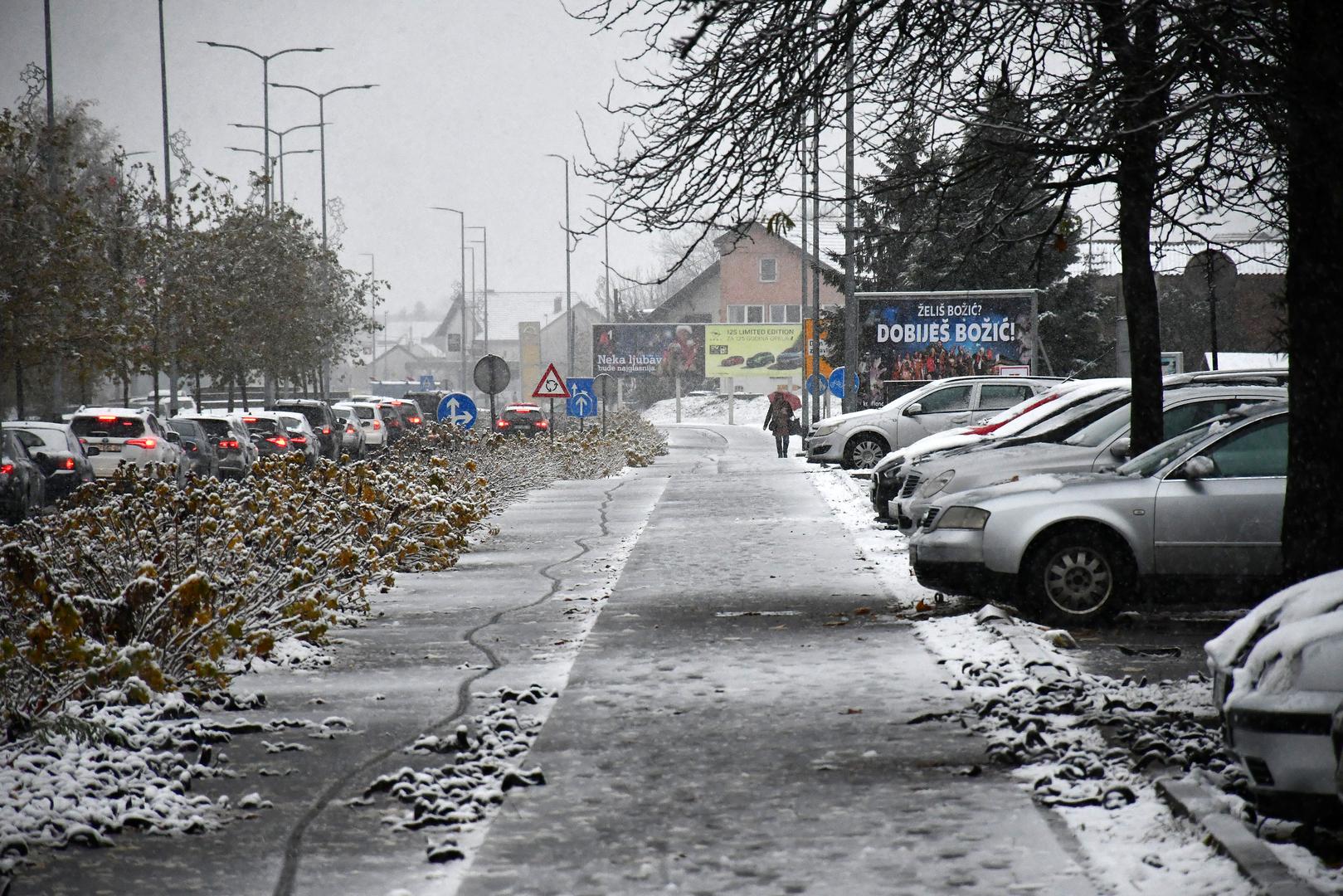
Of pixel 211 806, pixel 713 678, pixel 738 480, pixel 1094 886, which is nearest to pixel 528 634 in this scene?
pixel 713 678

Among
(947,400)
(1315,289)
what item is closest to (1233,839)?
(1315,289)

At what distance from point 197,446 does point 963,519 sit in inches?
910

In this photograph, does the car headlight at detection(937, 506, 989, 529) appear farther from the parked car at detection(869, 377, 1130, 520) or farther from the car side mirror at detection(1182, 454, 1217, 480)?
the parked car at detection(869, 377, 1130, 520)

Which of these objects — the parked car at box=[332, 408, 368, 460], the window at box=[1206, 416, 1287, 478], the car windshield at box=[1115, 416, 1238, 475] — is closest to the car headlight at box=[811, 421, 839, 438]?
the parked car at box=[332, 408, 368, 460]

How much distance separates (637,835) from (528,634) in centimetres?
512

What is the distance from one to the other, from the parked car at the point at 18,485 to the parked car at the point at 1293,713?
714 inches

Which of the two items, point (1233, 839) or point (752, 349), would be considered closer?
point (1233, 839)

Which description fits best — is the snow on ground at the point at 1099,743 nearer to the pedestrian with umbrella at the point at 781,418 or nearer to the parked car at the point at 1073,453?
the parked car at the point at 1073,453

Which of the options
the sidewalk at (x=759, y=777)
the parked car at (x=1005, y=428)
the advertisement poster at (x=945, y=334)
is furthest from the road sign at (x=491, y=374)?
the sidewalk at (x=759, y=777)

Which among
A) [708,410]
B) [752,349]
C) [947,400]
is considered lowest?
[708,410]

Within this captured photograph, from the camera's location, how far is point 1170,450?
11.5 meters

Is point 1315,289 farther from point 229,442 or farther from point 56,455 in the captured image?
point 229,442

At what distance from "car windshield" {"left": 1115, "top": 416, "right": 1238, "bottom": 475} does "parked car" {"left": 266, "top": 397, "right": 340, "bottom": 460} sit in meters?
32.9

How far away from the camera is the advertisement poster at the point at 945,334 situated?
34.2 metres
